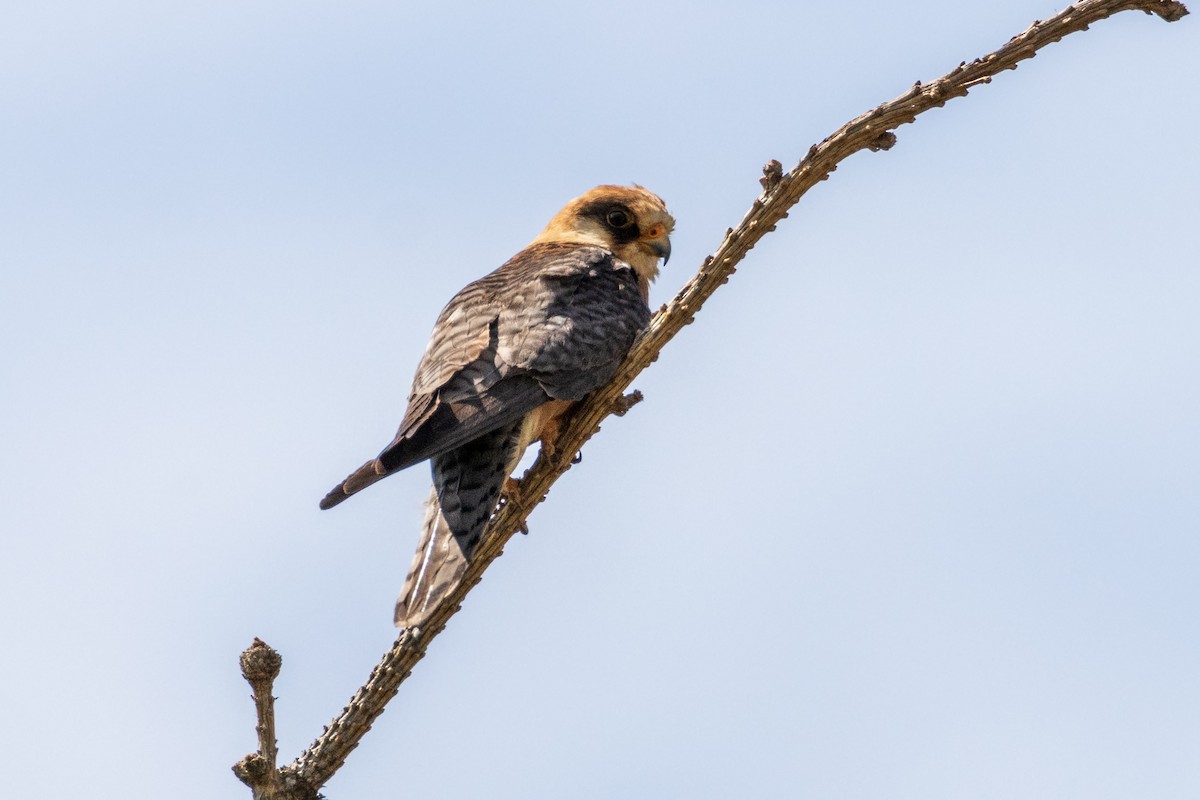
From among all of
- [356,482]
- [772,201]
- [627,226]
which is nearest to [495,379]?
[356,482]

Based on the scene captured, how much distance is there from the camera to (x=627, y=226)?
6930 mm

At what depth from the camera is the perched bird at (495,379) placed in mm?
4406

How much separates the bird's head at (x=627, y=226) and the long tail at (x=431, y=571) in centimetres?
240

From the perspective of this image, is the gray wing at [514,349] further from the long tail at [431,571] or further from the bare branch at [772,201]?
the bare branch at [772,201]

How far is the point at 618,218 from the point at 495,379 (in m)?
2.01

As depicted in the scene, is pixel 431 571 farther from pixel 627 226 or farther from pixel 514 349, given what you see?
pixel 627 226

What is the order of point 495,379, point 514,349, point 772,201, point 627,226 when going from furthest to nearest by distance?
point 627,226 < point 514,349 < point 495,379 < point 772,201

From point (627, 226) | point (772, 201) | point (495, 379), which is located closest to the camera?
point (772, 201)

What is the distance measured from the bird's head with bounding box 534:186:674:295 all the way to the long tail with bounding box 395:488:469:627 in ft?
7.86

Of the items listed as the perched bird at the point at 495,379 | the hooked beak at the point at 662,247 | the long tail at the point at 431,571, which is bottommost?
the long tail at the point at 431,571

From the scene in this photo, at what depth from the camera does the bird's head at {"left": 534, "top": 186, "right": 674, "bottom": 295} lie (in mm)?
6859

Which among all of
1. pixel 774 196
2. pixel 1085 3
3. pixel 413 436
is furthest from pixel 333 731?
pixel 1085 3

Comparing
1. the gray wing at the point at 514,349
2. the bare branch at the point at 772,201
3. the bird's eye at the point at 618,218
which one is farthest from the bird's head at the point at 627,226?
the bare branch at the point at 772,201

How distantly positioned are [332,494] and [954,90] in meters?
2.13
